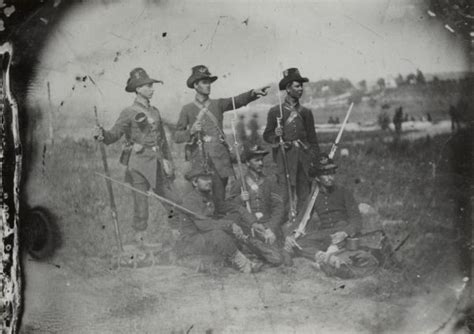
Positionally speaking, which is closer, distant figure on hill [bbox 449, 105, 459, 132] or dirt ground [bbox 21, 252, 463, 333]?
dirt ground [bbox 21, 252, 463, 333]

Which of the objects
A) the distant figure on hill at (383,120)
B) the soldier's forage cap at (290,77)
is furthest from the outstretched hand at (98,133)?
the distant figure on hill at (383,120)

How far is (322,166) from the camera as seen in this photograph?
3.23 meters

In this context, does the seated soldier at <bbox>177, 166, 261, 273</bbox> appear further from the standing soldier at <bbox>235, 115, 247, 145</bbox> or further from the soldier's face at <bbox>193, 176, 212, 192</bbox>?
the standing soldier at <bbox>235, 115, 247, 145</bbox>

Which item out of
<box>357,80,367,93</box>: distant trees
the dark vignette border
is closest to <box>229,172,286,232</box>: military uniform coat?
<box>357,80,367,93</box>: distant trees

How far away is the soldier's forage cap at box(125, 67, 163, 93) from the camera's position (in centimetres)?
318

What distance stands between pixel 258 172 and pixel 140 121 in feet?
2.23

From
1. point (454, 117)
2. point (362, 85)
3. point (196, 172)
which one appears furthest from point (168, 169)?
point (454, 117)

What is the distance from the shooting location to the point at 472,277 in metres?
3.32

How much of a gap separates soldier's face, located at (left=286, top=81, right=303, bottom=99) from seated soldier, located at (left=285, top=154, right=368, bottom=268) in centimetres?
35

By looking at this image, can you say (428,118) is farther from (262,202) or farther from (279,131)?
(262,202)

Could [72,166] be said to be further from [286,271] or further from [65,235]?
[286,271]

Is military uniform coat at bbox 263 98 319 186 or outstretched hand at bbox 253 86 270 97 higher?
outstretched hand at bbox 253 86 270 97

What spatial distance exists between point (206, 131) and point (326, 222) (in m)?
0.80

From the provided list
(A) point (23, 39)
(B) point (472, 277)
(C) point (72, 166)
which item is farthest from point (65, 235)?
(B) point (472, 277)
